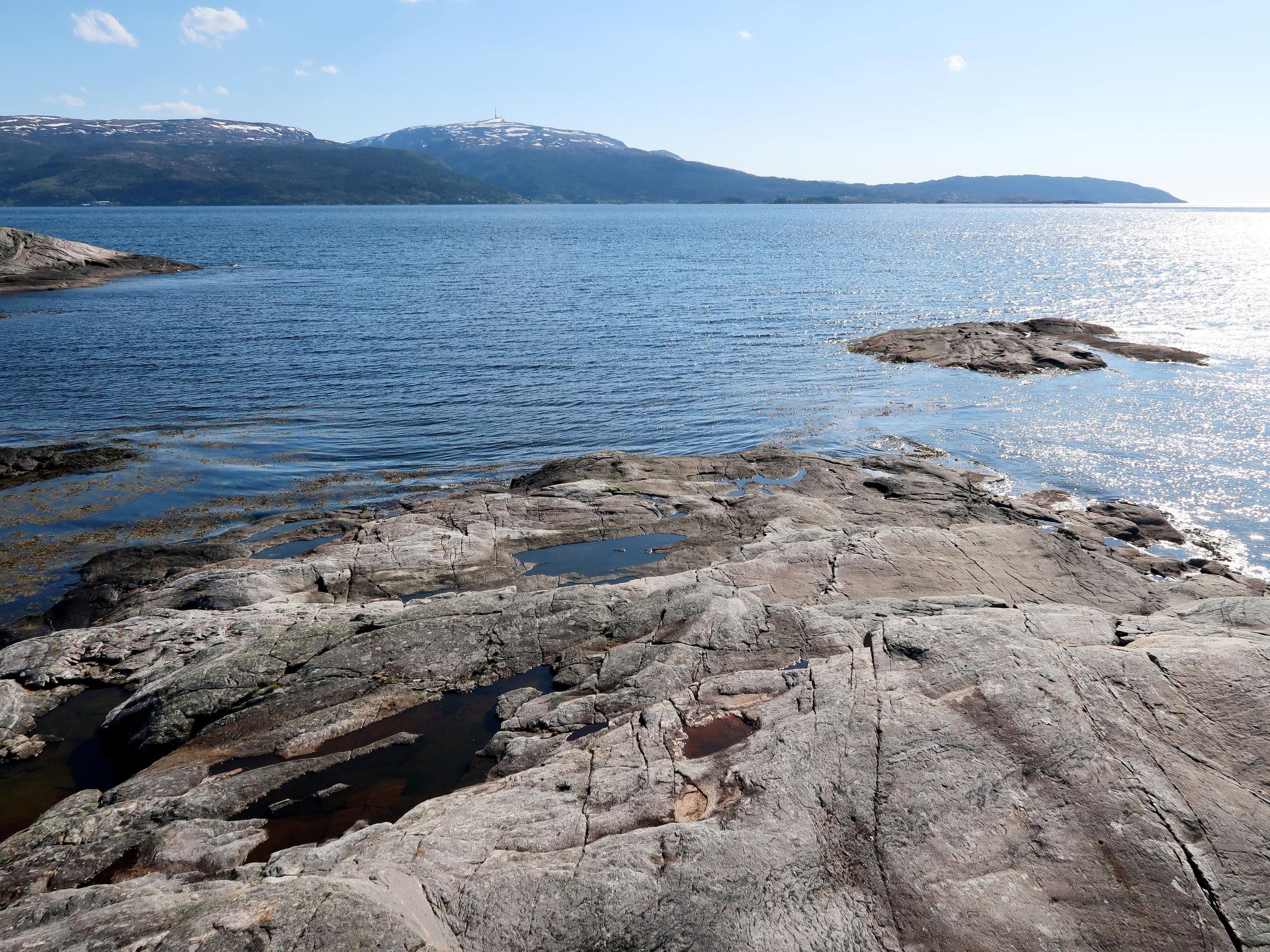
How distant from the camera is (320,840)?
1114 cm

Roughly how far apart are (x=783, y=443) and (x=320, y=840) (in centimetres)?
2499

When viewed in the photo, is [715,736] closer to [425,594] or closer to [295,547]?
[425,594]

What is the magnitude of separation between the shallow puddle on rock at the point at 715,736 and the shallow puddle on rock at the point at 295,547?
45.0 ft

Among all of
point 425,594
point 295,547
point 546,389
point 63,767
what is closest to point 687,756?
point 425,594

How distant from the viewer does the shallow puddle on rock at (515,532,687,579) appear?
20.0m

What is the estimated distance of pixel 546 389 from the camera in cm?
4066

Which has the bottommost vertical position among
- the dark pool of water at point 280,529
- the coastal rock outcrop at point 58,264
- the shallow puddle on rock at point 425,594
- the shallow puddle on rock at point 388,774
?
the dark pool of water at point 280,529

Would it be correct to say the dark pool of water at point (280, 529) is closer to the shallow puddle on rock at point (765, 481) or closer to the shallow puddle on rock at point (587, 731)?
the shallow puddle on rock at point (587, 731)

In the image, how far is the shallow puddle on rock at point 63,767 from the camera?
1221 cm

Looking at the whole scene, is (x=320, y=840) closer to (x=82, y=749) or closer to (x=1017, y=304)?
(x=82, y=749)

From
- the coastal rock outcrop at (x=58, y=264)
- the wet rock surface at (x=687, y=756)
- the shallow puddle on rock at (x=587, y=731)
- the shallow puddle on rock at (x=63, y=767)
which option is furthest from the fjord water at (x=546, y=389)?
the shallow puddle on rock at (x=587, y=731)

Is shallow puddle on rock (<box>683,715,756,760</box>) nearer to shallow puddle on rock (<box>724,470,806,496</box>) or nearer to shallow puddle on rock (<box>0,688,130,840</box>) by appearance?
shallow puddle on rock (<box>0,688,130,840</box>)

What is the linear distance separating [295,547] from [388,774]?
11.2m

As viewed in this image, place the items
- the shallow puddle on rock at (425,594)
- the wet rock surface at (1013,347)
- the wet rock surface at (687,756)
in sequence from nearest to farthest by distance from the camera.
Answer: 1. the wet rock surface at (687,756)
2. the shallow puddle on rock at (425,594)
3. the wet rock surface at (1013,347)
